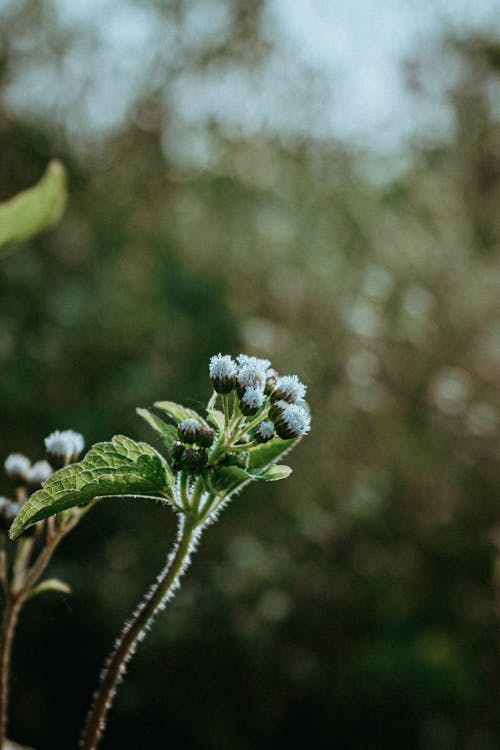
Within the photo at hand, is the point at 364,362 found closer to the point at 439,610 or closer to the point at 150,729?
the point at 439,610

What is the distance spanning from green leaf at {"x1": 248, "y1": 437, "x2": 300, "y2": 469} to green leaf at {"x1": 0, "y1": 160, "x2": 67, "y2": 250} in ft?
1.85

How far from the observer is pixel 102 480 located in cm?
78

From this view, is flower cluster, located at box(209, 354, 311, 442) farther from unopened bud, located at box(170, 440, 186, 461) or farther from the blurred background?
the blurred background

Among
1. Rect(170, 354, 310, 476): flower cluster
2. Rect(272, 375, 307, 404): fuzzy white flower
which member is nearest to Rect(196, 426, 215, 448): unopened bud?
Rect(170, 354, 310, 476): flower cluster

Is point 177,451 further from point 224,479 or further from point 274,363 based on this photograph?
point 274,363

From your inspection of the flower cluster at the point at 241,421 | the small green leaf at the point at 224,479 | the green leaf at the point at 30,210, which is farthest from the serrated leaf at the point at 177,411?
the green leaf at the point at 30,210

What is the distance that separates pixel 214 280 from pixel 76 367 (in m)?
0.75

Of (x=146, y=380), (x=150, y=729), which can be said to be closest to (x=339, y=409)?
(x=146, y=380)

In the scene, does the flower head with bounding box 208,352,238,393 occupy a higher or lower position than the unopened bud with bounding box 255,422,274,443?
higher

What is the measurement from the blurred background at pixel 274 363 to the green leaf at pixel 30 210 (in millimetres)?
1303

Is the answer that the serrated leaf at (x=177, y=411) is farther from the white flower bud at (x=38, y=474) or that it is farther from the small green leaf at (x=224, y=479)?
the white flower bud at (x=38, y=474)

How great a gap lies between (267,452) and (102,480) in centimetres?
21

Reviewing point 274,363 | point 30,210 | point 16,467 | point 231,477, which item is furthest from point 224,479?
point 274,363

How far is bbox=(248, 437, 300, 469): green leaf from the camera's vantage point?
0.89 m
